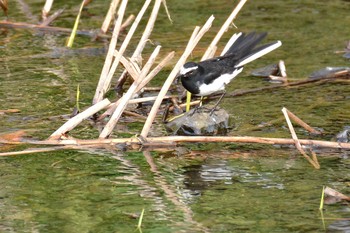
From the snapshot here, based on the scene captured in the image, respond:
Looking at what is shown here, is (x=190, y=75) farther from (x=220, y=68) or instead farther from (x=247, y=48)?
(x=247, y=48)

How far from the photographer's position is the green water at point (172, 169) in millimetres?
5211

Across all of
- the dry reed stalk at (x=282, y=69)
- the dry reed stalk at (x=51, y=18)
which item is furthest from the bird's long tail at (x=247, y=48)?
the dry reed stalk at (x=51, y=18)

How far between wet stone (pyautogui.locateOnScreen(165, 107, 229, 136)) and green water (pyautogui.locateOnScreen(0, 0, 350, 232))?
123 millimetres

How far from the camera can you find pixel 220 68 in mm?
7293

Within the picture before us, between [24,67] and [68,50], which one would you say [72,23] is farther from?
[24,67]

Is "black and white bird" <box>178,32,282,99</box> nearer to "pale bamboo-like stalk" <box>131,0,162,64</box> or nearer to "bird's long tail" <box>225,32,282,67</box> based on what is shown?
"bird's long tail" <box>225,32,282,67</box>

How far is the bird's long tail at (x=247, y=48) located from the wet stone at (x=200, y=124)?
0.63m

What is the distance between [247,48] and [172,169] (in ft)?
6.44

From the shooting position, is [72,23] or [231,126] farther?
[72,23]

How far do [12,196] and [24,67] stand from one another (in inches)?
136

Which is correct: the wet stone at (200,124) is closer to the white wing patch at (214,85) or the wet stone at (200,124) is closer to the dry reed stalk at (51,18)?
the white wing patch at (214,85)

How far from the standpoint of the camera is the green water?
17.1ft

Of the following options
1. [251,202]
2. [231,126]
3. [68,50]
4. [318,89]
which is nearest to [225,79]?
[231,126]

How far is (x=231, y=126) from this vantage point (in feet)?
23.6
